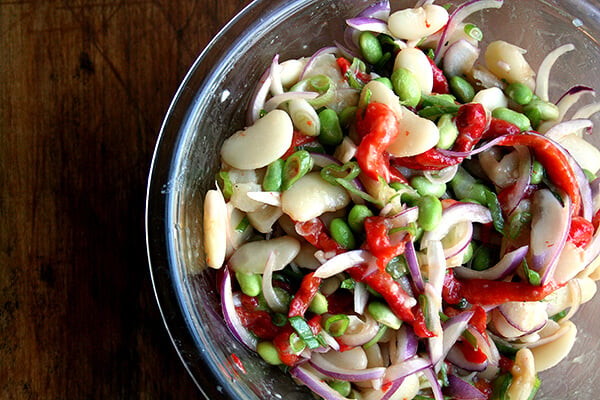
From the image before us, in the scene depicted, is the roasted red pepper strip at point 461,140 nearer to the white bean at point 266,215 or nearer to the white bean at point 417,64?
the white bean at point 417,64

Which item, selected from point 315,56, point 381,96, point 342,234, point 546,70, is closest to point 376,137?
point 381,96

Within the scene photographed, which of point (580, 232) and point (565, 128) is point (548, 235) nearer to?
point (580, 232)

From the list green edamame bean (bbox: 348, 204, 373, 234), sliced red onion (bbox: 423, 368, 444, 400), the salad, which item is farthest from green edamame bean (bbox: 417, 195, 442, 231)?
sliced red onion (bbox: 423, 368, 444, 400)

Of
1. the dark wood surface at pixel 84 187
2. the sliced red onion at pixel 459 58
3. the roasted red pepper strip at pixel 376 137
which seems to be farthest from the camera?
the dark wood surface at pixel 84 187

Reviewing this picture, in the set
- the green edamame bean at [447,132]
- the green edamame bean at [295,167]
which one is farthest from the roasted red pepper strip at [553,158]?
the green edamame bean at [295,167]

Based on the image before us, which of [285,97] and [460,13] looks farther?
[460,13]

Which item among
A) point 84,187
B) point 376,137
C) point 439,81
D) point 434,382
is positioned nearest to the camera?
point 376,137

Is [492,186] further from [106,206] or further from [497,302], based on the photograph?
[106,206]
